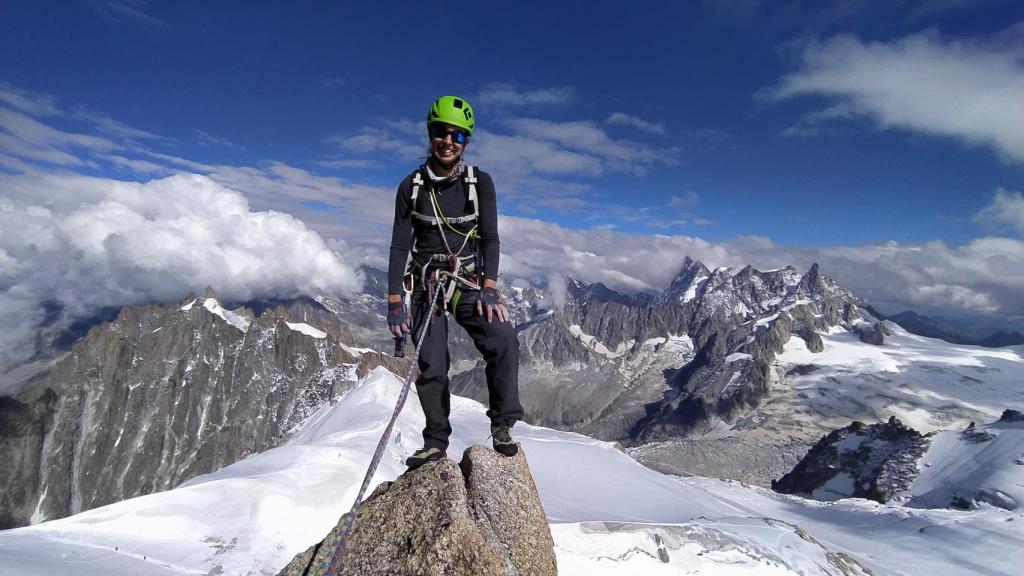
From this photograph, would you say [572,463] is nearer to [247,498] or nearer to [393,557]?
[247,498]

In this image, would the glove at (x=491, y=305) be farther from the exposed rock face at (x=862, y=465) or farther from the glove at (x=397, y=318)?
the exposed rock face at (x=862, y=465)

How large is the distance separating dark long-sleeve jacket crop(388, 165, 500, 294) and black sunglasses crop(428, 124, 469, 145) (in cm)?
67

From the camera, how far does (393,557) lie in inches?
270

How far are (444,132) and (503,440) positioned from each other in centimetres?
583

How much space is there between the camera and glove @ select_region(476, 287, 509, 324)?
28.0 feet

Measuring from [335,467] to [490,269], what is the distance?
3831cm

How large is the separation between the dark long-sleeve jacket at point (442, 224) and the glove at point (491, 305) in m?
0.30

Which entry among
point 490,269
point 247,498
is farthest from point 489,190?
point 247,498

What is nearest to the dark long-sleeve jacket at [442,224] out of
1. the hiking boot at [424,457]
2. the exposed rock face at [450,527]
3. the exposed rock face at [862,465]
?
the hiking boot at [424,457]

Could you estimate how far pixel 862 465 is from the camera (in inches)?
7028

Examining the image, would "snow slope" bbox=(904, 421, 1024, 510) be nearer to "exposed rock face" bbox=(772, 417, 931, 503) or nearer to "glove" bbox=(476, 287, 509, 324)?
"exposed rock face" bbox=(772, 417, 931, 503)

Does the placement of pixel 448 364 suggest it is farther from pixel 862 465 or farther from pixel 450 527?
pixel 862 465

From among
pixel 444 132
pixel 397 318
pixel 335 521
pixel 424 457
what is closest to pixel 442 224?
pixel 444 132

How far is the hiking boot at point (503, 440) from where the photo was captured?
9438mm
